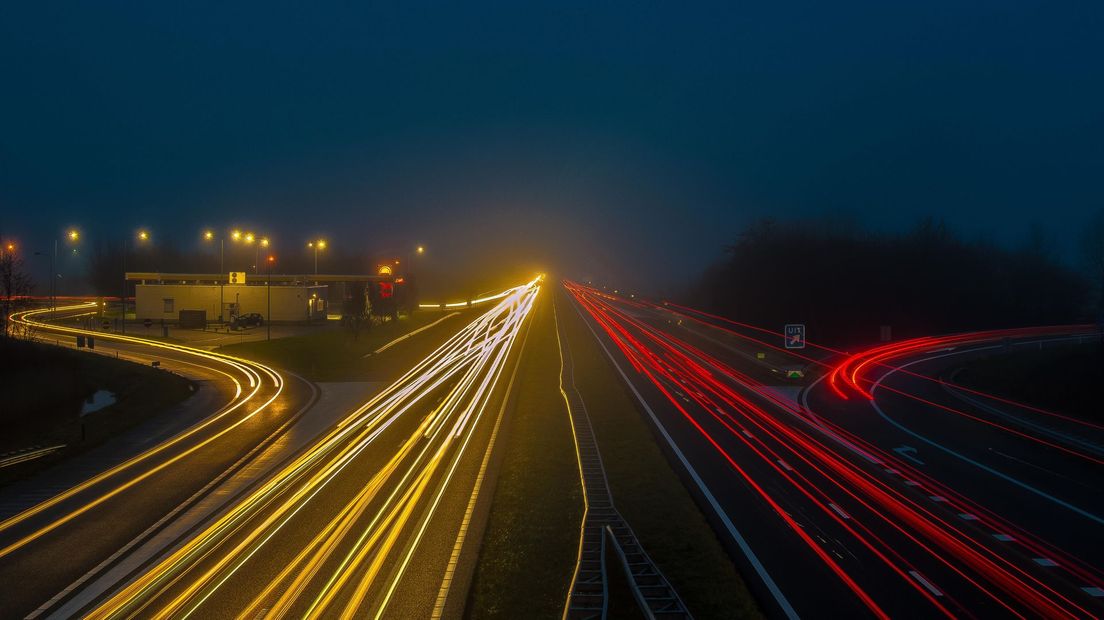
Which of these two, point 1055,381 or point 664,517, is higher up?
point 1055,381

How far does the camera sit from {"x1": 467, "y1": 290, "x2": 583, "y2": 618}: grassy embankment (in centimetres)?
1074

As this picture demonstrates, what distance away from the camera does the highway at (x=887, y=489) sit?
11180mm

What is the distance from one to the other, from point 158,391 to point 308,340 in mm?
19196

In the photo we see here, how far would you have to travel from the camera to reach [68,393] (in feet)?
104

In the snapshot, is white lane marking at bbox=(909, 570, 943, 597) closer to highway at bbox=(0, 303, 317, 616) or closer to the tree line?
highway at bbox=(0, 303, 317, 616)

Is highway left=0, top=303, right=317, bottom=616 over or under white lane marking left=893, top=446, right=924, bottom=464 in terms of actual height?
under

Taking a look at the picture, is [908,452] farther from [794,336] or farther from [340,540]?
[340,540]

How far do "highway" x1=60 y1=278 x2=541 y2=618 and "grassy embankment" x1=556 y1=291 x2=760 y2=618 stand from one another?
11.6ft

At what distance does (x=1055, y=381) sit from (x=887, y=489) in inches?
697

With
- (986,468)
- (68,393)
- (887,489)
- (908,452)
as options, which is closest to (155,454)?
(68,393)

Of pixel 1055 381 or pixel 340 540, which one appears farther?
pixel 1055 381

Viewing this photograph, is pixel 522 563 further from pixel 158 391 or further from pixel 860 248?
pixel 860 248

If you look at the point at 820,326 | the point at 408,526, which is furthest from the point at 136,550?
the point at 820,326

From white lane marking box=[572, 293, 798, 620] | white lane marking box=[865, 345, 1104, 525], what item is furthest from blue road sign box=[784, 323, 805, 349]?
white lane marking box=[572, 293, 798, 620]
